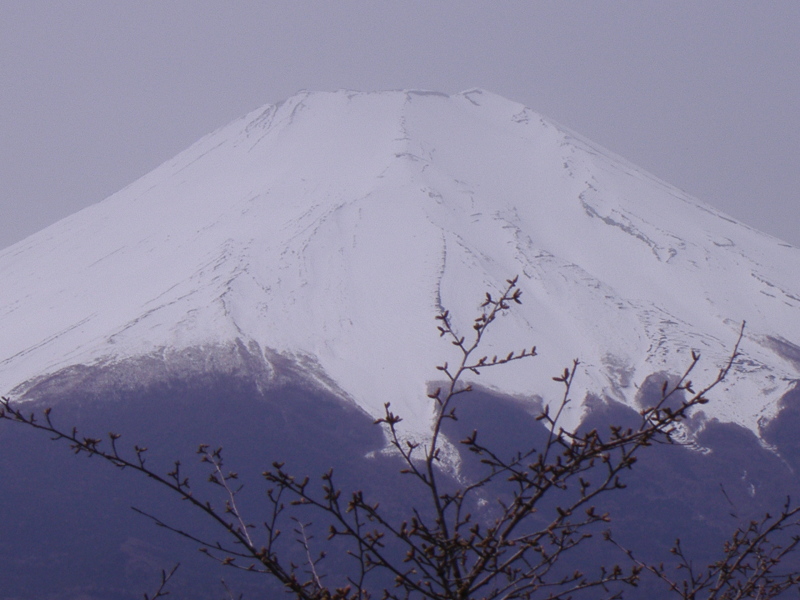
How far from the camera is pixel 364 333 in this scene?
30.3 m

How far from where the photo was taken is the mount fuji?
23.3 metres

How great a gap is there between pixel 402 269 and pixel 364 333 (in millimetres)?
5194

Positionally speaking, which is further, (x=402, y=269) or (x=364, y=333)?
(x=402, y=269)

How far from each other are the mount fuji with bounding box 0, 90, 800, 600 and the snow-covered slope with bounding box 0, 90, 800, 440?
0.49ft

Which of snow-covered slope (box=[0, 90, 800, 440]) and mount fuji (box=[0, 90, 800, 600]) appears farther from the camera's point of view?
snow-covered slope (box=[0, 90, 800, 440])

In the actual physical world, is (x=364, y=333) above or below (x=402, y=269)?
below

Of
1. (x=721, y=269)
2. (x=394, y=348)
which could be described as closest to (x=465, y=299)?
(x=394, y=348)

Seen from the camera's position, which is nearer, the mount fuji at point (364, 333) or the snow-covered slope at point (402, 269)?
the mount fuji at point (364, 333)

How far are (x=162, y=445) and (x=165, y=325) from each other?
599 centimetres

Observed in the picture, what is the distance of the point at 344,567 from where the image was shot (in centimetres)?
2156

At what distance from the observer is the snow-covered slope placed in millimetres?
28109

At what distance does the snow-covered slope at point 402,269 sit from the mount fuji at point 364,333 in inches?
5.8

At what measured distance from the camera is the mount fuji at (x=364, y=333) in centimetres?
2330

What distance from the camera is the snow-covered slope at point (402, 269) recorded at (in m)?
28.1
